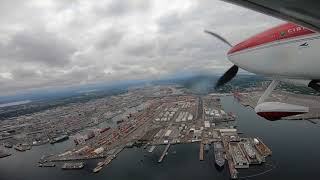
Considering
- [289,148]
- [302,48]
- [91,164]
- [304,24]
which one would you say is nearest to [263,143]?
[289,148]

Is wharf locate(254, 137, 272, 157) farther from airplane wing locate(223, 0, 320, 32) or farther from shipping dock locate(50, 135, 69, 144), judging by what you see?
shipping dock locate(50, 135, 69, 144)

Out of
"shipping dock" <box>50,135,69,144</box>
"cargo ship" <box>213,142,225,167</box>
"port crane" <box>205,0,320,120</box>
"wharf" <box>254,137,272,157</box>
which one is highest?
"port crane" <box>205,0,320,120</box>

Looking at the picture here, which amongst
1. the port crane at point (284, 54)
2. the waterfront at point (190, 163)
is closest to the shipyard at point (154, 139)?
→ the waterfront at point (190, 163)

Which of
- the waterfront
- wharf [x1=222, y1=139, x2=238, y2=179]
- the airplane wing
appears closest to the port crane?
the airplane wing

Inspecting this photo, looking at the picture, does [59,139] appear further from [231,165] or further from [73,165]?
[231,165]

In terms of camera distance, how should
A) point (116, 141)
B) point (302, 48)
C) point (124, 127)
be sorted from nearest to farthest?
point (302, 48) < point (116, 141) < point (124, 127)

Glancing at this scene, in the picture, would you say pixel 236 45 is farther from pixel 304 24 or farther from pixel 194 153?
pixel 194 153
